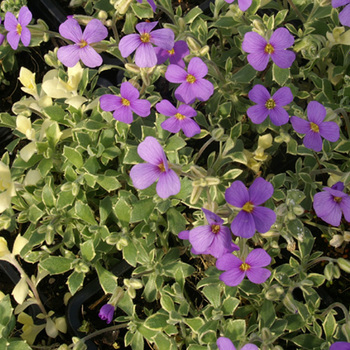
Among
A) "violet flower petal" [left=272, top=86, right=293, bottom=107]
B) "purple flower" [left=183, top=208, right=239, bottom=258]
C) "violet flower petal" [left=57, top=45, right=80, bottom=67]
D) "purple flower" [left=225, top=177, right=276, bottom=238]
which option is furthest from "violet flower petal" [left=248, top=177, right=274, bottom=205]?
"violet flower petal" [left=57, top=45, right=80, bottom=67]

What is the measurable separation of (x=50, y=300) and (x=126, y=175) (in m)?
0.64

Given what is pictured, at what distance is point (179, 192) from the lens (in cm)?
131

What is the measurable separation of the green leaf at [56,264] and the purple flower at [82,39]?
0.62 meters

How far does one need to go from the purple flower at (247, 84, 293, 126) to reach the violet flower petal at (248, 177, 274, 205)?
297 millimetres

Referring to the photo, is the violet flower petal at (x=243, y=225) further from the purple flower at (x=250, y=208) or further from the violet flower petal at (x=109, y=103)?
the violet flower petal at (x=109, y=103)

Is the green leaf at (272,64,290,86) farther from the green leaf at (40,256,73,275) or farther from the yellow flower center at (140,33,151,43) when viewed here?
the green leaf at (40,256,73,275)

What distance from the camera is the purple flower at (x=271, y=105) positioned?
132 cm

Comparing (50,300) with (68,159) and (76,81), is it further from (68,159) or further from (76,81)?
(76,81)

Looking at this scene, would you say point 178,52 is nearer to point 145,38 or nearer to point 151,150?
point 145,38

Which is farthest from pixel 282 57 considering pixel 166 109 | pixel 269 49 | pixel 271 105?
pixel 166 109

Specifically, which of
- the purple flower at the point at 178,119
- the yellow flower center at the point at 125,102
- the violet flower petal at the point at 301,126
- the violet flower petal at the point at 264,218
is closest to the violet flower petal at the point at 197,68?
the purple flower at the point at 178,119

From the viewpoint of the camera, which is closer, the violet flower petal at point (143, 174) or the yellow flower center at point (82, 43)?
the violet flower petal at point (143, 174)

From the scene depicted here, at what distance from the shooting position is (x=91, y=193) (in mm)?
1546

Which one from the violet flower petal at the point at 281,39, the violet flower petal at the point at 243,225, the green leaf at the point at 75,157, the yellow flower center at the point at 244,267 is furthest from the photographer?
the green leaf at the point at 75,157
